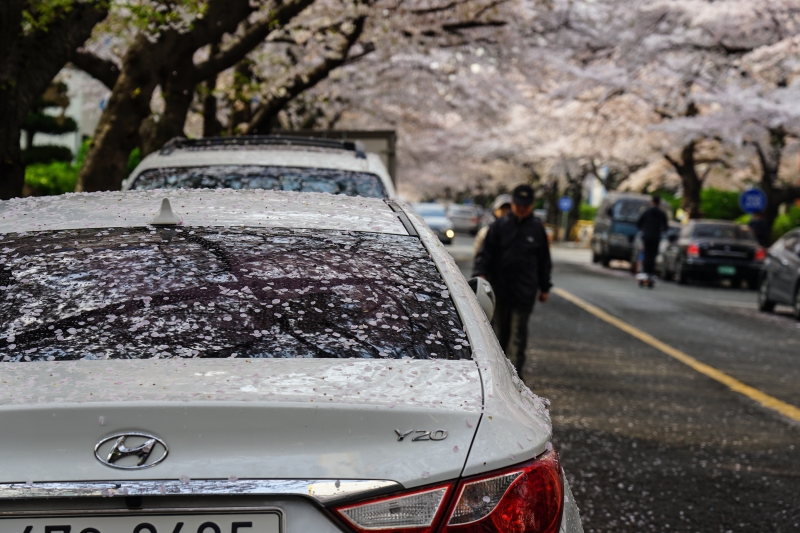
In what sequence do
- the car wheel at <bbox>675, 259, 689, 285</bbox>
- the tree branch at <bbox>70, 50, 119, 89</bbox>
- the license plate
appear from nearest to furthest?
the license plate < the tree branch at <bbox>70, 50, 119, 89</bbox> < the car wheel at <bbox>675, 259, 689, 285</bbox>

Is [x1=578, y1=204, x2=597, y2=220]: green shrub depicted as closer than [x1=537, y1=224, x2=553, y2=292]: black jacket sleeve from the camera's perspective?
No

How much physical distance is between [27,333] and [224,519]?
87 cm

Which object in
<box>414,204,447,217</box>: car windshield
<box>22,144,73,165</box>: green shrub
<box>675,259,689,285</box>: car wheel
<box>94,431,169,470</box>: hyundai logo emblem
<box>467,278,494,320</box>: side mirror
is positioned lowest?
<box>675,259,689,285</box>: car wheel

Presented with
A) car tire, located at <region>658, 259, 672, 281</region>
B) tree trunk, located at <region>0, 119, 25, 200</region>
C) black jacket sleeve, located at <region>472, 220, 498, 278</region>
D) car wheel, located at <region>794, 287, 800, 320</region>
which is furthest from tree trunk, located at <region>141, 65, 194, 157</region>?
car tire, located at <region>658, 259, 672, 281</region>

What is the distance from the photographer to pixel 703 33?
99.4 feet

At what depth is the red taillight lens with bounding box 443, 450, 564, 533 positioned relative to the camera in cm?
220

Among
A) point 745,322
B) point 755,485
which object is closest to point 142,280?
point 755,485

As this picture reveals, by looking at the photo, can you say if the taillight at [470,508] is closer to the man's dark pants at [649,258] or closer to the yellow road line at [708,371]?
the yellow road line at [708,371]

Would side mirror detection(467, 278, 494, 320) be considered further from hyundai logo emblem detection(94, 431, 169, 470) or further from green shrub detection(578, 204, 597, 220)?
green shrub detection(578, 204, 597, 220)

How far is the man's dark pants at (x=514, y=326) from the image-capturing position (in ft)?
27.3

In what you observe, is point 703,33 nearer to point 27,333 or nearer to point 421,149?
point 421,149

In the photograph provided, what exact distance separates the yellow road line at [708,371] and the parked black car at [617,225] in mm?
15087

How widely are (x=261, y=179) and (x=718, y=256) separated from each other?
761 inches

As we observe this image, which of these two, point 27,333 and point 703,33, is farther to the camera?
point 703,33
